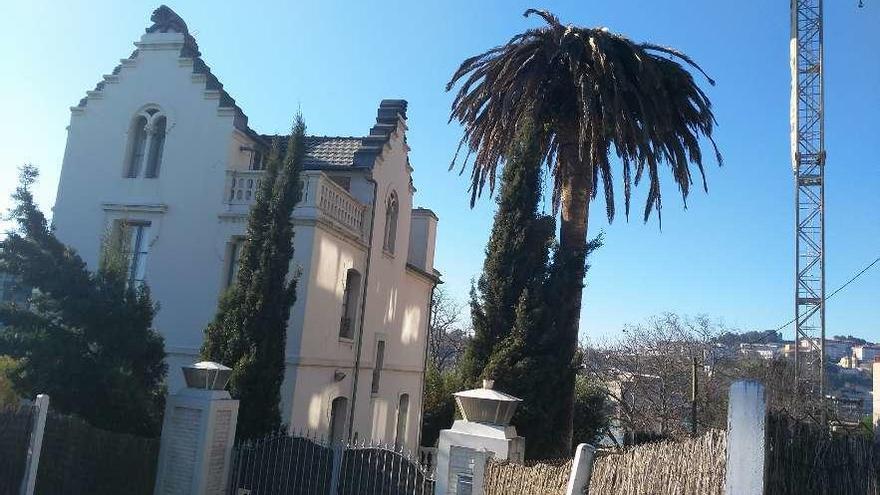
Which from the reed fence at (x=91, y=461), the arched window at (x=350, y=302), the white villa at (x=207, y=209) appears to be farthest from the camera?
the arched window at (x=350, y=302)

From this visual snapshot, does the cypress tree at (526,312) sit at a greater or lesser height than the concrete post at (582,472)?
greater

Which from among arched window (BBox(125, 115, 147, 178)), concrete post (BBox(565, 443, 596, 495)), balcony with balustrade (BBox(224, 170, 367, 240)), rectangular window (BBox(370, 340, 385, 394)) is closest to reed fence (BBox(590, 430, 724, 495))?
concrete post (BBox(565, 443, 596, 495))

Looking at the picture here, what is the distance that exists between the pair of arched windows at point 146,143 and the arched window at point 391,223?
232 inches

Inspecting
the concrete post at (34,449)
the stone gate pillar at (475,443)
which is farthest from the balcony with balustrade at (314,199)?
the stone gate pillar at (475,443)

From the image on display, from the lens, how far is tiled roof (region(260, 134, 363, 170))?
672 inches

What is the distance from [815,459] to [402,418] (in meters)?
16.8

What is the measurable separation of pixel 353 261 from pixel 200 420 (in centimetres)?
729

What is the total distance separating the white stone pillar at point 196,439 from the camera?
934cm

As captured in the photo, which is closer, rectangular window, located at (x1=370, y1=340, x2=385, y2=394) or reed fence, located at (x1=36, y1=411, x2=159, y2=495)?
reed fence, located at (x1=36, y1=411, x2=159, y2=495)

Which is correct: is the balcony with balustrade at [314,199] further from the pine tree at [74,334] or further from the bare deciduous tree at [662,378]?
the bare deciduous tree at [662,378]

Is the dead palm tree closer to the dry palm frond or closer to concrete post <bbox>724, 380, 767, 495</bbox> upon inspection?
the dry palm frond

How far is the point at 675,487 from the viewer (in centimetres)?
628

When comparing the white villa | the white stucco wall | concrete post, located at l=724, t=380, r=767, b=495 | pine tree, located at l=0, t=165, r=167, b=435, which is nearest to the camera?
concrete post, located at l=724, t=380, r=767, b=495

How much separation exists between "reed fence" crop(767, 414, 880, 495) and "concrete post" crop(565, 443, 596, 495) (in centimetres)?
183
